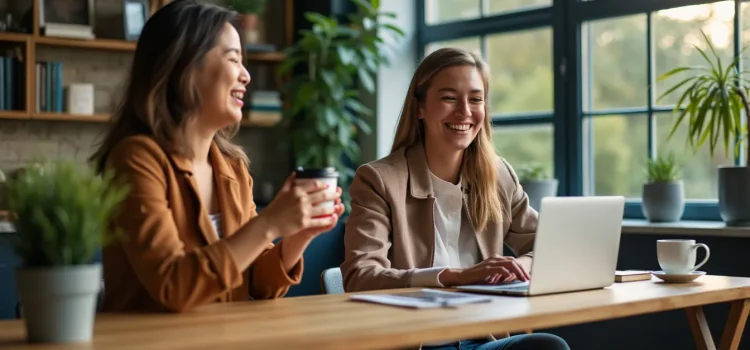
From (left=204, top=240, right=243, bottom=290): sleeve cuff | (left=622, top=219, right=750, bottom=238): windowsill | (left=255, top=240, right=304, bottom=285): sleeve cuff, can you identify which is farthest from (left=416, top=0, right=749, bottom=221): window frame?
(left=204, top=240, right=243, bottom=290): sleeve cuff

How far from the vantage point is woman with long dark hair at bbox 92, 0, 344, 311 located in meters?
1.66

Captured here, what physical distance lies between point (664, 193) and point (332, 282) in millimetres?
1811

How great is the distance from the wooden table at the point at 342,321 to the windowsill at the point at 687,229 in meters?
1.36

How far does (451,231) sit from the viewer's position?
99.1 inches

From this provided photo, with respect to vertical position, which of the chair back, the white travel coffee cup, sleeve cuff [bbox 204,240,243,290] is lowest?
the chair back

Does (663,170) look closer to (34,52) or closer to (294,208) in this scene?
(294,208)

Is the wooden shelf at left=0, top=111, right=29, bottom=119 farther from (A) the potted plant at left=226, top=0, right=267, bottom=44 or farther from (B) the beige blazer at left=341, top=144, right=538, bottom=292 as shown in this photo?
(B) the beige blazer at left=341, top=144, right=538, bottom=292

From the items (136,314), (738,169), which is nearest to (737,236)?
(738,169)

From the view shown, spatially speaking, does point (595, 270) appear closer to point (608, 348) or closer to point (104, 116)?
point (608, 348)

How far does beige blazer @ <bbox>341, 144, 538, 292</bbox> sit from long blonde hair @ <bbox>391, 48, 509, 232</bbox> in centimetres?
4

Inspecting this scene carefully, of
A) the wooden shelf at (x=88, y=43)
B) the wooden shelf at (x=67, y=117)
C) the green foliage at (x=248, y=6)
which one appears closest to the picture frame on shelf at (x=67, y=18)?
the wooden shelf at (x=88, y=43)

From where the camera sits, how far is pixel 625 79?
13.8 ft

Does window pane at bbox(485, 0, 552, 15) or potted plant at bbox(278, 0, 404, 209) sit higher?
window pane at bbox(485, 0, 552, 15)

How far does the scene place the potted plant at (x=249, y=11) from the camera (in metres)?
5.13
